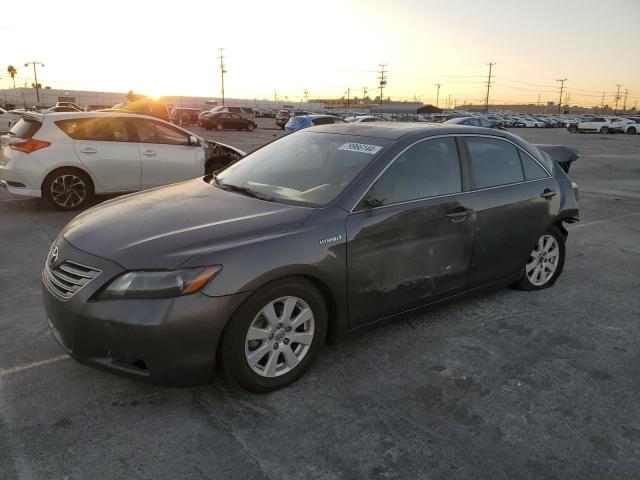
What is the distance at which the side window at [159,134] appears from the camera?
27.3 ft

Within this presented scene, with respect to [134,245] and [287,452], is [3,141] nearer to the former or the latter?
[134,245]

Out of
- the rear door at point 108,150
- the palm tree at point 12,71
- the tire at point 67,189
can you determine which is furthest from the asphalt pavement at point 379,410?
the palm tree at point 12,71

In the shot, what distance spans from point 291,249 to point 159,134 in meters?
6.36

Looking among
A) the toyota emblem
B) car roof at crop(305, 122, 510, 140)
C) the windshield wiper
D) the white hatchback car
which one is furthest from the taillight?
the toyota emblem

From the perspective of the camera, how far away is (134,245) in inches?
111

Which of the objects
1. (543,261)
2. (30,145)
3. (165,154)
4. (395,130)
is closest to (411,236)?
(395,130)

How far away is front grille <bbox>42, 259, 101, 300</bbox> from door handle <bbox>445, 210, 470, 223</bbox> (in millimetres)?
2364

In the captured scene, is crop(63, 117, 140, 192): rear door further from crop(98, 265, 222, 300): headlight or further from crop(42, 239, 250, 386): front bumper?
crop(98, 265, 222, 300): headlight

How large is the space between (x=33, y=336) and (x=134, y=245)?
5.00 feet

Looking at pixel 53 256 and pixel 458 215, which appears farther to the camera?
pixel 458 215

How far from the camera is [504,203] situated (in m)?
4.15

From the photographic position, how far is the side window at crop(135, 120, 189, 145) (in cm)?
833

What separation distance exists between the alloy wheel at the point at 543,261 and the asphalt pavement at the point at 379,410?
0.49 metres

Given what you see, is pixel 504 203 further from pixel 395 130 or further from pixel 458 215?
pixel 395 130
